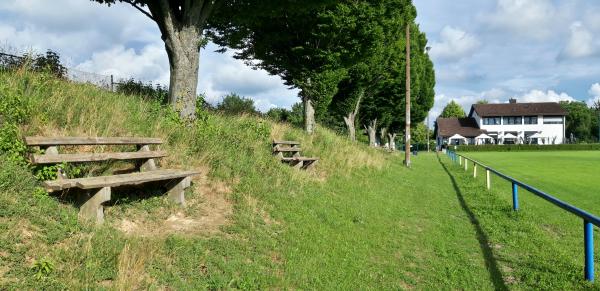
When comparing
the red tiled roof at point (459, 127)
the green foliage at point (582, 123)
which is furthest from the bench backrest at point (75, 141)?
the green foliage at point (582, 123)

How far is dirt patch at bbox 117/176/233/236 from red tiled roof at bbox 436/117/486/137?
302 ft

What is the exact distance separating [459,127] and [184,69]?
94.8m

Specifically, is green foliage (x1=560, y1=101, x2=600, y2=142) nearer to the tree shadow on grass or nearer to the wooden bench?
the tree shadow on grass

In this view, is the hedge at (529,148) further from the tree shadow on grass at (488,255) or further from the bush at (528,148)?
the tree shadow on grass at (488,255)

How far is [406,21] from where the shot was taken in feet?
101

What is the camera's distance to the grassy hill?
423cm

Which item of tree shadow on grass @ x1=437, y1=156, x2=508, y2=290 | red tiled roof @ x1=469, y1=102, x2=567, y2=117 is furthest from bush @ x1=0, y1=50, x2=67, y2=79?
red tiled roof @ x1=469, y1=102, x2=567, y2=117

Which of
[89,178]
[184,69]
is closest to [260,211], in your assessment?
[89,178]

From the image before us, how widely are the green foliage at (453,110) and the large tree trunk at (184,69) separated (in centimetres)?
13394

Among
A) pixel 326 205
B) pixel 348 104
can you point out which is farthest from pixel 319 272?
pixel 348 104

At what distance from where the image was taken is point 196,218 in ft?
20.4

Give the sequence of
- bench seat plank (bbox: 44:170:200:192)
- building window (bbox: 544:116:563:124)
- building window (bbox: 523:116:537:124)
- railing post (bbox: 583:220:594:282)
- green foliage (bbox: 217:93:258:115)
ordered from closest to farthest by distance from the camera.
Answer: bench seat plank (bbox: 44:170:200:192), railing post (bbox: 583:220:594:282), green foliage (bbox: 217:93:258:115), building window (bbox: 544:116:563:124), building window (bbox: 523:116:537:124)

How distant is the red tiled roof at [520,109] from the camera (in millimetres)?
90375

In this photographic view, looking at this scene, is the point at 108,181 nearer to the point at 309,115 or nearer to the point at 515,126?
the point at 309,115
